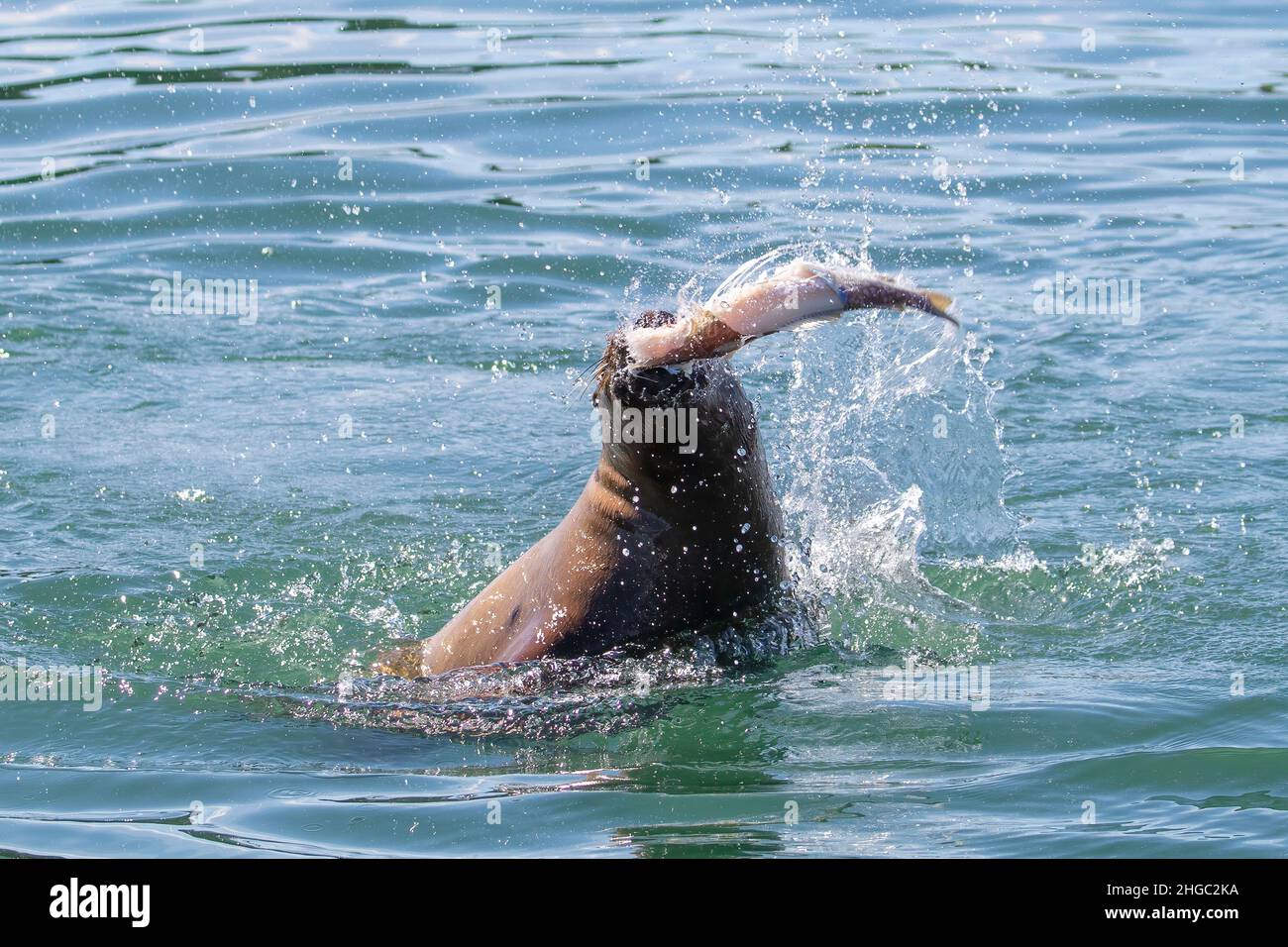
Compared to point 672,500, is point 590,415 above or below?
above

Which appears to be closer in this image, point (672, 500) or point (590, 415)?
point (672, 500)

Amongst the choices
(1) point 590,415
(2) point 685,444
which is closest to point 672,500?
(2) point 685,444

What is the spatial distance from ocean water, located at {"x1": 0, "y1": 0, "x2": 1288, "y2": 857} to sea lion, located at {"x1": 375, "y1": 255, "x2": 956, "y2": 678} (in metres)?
0.17

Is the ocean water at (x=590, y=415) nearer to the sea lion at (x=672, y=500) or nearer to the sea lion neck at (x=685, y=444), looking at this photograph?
the sea lion at (x=672, y=500)

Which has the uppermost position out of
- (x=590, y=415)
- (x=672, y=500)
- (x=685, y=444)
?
(x=590, y=415)

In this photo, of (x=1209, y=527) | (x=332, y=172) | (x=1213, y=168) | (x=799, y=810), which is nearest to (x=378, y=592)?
(x=799, y=810)

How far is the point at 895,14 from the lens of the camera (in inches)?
646

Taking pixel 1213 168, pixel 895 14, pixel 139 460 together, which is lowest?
pixel 139 460

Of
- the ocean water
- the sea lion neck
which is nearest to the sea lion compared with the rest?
the sea lion neck

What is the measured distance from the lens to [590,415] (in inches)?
354

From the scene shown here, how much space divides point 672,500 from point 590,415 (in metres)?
4.04

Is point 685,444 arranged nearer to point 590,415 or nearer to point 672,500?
point 672,500

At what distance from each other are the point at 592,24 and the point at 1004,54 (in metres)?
3.76
